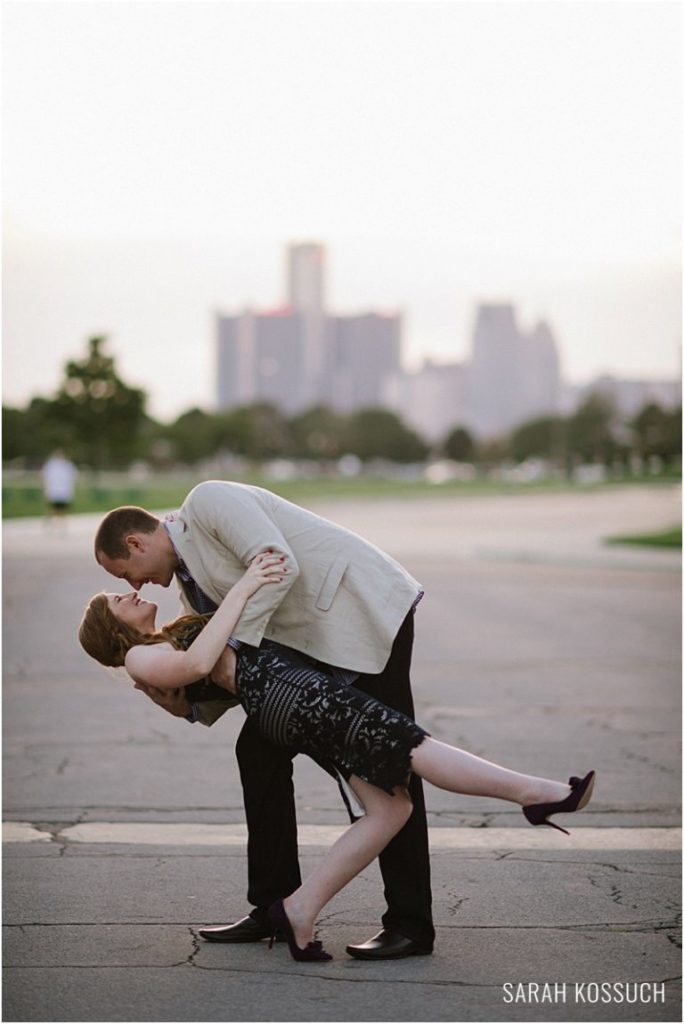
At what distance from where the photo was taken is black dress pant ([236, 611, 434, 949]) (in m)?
4.58

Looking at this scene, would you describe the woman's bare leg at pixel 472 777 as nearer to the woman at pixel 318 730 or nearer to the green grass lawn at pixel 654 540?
the woman at pixel 318 730

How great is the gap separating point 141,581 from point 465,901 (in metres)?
1.76

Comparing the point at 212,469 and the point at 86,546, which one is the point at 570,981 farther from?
the point at 212,469

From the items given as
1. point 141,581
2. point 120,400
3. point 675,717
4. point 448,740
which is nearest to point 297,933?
point 141,581

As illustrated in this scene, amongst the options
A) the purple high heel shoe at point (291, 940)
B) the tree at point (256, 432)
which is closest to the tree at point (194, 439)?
the tree at point (256, 432)

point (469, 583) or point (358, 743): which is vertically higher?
point (358, 743)

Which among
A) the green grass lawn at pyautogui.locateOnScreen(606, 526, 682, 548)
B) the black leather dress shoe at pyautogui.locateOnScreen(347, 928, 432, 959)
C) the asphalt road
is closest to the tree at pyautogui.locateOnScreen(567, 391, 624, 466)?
the green grass lawn at pyautogui.locateOnScreen(606, 526, 682, 548)

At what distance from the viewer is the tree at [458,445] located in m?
190

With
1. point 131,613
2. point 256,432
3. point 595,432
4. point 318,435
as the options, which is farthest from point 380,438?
point 131,613

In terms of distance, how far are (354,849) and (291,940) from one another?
36 cm

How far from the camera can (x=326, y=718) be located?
4340 millimetres

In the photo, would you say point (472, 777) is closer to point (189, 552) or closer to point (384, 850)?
point (384, 850)

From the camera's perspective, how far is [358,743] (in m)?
4.33

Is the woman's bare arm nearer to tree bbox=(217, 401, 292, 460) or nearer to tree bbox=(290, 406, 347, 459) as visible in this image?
tree bbox=(217, 401, 292, 460)
